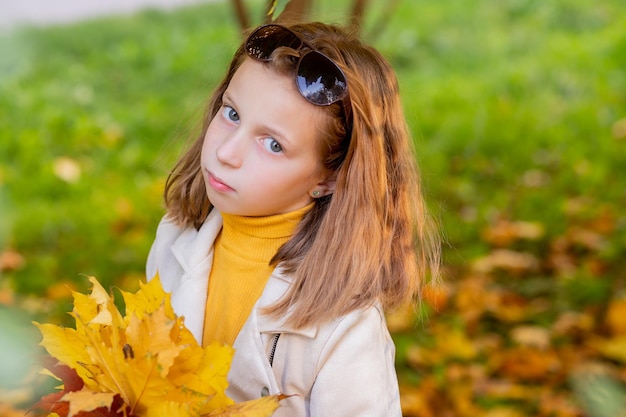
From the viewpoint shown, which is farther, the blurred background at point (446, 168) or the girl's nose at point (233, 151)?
the blurred background at point (446, 168)

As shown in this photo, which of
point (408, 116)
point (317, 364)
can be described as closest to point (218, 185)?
point (317, 364)

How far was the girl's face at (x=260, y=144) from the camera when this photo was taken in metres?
1.33

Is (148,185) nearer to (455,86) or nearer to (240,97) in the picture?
(455,86)

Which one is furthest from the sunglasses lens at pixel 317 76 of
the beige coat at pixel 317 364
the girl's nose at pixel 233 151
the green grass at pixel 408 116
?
the green grass at pixel 408 116

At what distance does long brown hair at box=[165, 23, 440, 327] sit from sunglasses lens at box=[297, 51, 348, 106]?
3 cm

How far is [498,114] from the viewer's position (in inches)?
180

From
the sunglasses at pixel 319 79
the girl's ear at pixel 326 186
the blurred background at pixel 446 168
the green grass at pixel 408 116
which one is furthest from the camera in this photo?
the green grass at pixel 408 116

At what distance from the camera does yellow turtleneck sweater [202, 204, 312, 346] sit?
4.77ft

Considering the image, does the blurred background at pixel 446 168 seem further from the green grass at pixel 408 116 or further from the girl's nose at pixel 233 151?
the girl's nose at pixel 233 151

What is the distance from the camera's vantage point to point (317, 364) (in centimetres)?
138

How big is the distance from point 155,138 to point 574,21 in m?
3.28

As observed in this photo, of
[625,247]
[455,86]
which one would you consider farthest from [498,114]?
[625,247]

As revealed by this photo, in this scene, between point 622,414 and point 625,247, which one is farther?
point 625,247

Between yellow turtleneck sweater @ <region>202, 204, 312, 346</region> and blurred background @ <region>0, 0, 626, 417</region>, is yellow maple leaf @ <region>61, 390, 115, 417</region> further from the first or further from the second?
yellow turtleneck sweater @ <region>202, 204, 312, 346</region>
